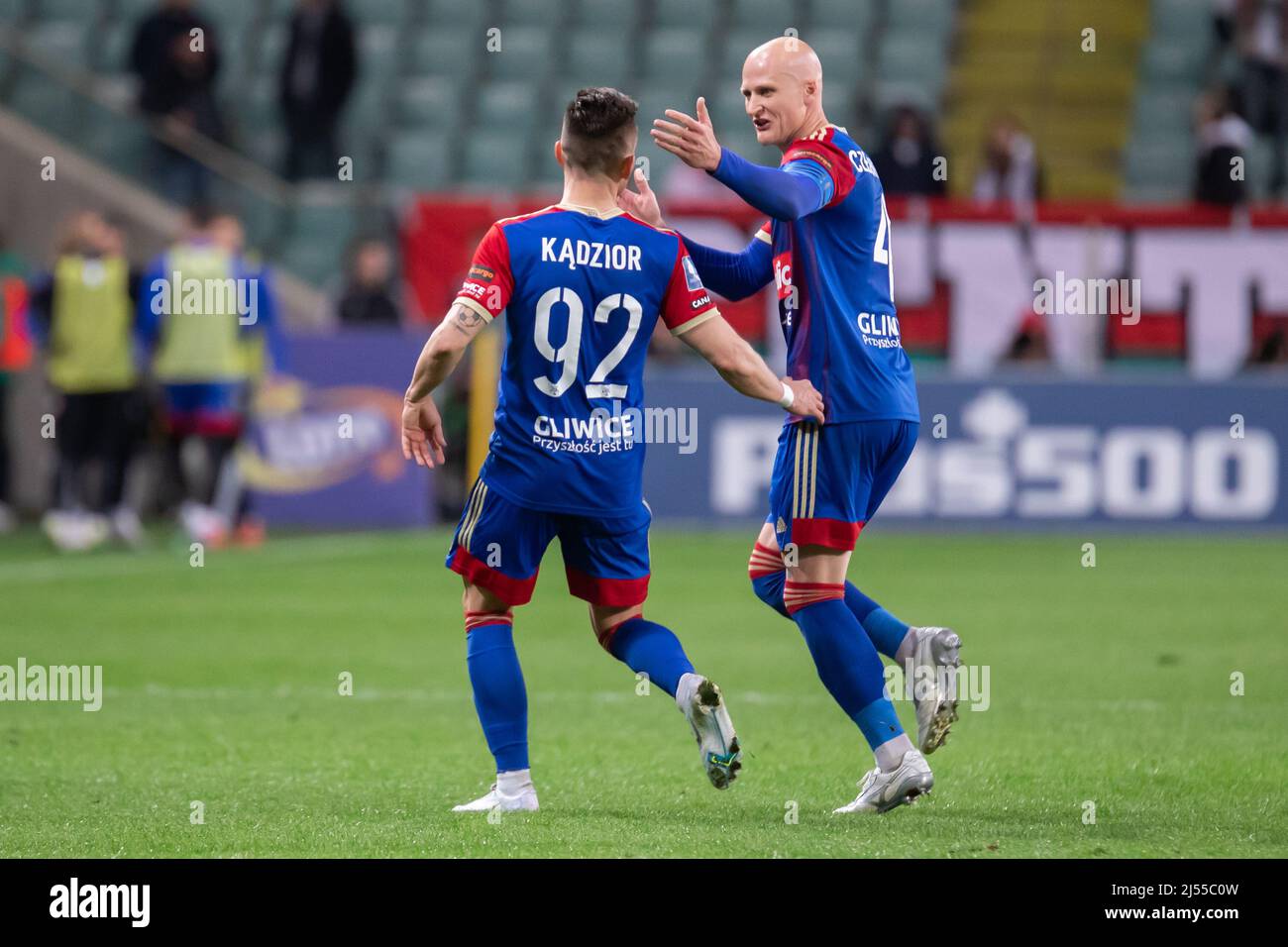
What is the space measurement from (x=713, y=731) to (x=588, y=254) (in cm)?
146

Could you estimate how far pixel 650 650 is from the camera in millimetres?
6414

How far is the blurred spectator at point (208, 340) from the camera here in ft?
51.4

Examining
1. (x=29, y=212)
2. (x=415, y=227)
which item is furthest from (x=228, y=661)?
(x=29, y=212)

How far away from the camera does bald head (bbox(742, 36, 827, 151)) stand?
6539mm

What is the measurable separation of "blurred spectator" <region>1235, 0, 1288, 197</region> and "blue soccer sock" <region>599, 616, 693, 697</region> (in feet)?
49.8

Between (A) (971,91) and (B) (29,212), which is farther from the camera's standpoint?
(A) (971,91)

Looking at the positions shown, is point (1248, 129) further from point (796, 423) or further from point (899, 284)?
point (796, 423)

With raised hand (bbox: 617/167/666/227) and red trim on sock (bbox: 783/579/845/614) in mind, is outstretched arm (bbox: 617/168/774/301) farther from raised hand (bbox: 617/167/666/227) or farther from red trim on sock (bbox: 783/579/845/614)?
red trim on sock (bbox: 783/579/845/614)

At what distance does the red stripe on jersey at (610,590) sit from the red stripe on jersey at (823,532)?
51cm

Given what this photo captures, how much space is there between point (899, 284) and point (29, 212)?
25.9ft

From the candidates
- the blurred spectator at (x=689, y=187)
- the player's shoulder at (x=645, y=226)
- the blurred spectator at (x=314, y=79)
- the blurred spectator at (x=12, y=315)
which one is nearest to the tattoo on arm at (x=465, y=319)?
the player's shoulder at (x=645, y=226)

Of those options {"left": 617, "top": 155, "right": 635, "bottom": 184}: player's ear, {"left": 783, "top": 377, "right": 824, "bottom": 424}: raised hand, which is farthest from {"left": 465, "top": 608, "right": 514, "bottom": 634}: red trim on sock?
{"left": 617, "top": 155, "right": 635, "bottom": 184}: player's ear

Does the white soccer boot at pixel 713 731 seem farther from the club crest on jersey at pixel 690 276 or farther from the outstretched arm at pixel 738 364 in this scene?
the club crest on jersey at pixel 690 276
